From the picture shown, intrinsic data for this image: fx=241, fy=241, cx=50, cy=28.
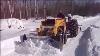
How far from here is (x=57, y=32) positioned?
17.6 meters

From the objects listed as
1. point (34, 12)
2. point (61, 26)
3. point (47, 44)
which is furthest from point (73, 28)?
point (34, 12)

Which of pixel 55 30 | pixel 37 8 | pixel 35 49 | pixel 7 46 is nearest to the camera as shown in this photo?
pixel 35 49

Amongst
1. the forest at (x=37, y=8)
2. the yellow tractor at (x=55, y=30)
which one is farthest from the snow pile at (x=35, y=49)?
the forest at (x=37, y=8)

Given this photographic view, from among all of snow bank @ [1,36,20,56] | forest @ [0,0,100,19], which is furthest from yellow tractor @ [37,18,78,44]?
forest @ [0,0,100,19]

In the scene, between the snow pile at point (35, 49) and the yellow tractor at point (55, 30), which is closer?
the snow pile at point (35, 49)

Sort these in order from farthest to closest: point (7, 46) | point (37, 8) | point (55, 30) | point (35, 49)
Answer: point (37, 8)
point (55, 30)
point (7, 46)
point (35, 49)

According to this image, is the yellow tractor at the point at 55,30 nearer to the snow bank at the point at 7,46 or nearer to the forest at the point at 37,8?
the snow bank at the point at 7,46

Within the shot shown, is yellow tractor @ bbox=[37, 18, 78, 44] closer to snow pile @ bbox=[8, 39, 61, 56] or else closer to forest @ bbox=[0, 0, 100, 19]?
snow pile @ bbox=[8, 39, 61, 56]

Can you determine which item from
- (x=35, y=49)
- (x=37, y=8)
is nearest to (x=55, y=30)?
(x=35, y=49)

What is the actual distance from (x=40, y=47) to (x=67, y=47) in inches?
81.7

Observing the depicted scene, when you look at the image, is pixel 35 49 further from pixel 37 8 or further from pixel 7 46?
pixel 37 8

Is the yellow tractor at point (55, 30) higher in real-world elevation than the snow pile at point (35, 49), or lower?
higher

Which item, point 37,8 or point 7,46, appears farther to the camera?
point 37,8

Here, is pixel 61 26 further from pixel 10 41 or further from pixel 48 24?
pixel 10 41
